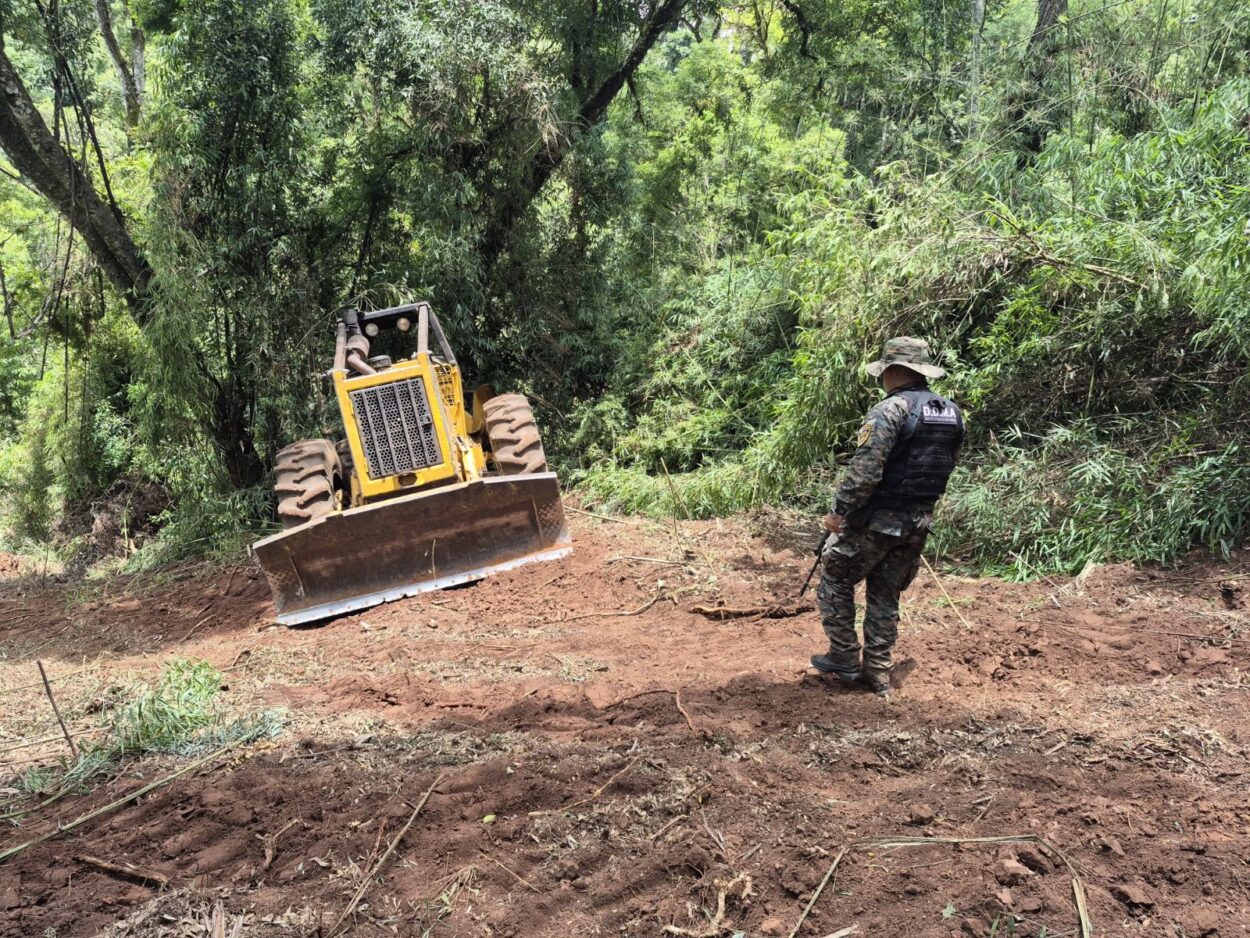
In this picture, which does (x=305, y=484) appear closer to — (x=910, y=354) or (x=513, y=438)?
(x=513, y=438)

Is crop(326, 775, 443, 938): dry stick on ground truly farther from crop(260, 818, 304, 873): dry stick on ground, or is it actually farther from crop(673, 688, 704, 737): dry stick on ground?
crop(673, 688, 704, 737): dry stick on ground

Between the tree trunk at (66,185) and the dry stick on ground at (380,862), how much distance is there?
23.0 feet

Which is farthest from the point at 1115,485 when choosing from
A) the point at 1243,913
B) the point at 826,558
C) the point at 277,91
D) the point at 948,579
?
the point at 277,91

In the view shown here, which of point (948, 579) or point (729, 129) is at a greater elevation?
point (729, 129)

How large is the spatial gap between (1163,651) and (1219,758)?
1.18 m

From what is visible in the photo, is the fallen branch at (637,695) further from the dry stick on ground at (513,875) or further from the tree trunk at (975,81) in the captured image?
the tree trunk at (975,81)

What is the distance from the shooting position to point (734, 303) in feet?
33.6

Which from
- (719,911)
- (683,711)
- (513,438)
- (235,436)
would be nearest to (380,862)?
(719,911)

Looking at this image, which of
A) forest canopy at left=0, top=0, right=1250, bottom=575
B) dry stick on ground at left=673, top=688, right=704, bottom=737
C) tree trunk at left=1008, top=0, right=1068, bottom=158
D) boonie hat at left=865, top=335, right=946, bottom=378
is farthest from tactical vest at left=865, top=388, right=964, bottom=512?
tree trunk at left=1008, top=0, right=1068, bottom=158

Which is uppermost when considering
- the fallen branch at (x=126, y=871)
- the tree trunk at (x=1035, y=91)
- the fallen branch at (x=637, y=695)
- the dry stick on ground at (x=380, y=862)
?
the tree trunk at (x=1035, y=91)

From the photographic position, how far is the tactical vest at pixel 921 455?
3814 millimetres

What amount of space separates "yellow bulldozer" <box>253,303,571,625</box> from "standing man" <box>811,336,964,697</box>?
2.86 meters

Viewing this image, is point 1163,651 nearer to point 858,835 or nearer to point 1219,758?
point 1219,758

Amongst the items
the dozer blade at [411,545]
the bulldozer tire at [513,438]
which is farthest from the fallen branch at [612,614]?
the bulldozer tire at [513,438]
